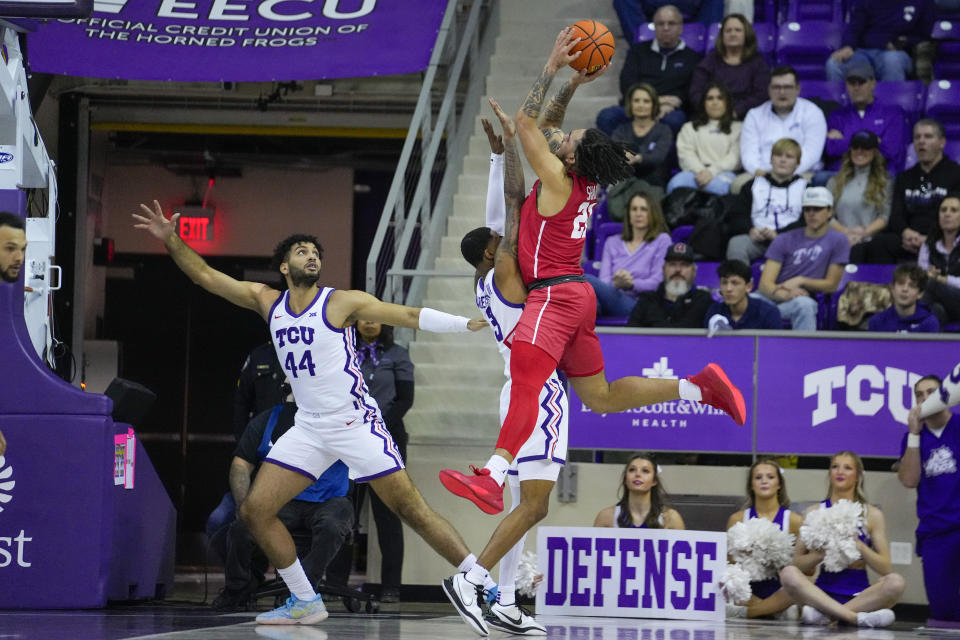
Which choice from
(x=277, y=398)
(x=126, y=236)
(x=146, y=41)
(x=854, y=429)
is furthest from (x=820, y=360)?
(x=126, y=236)

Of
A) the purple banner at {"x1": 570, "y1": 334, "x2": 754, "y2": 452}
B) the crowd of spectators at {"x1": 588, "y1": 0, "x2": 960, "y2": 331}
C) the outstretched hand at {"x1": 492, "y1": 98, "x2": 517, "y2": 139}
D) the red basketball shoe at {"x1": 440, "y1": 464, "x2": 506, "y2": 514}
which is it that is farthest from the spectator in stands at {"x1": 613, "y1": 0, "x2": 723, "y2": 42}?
the red basketball shoe at {"x1": 440, "y1": 464, "x2": 506, "y2": 514}

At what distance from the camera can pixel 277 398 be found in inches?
374

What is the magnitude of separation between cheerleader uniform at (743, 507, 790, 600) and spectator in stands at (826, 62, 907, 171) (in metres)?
4.22

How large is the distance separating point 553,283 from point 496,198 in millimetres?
640

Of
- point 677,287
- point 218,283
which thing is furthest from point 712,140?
point 218,283

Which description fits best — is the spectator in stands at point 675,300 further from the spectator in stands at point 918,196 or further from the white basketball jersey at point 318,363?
the white basketball jersey at point 318,363

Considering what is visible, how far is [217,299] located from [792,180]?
8.33m

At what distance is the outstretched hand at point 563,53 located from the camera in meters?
6.25

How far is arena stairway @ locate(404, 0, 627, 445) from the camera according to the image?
416 inches

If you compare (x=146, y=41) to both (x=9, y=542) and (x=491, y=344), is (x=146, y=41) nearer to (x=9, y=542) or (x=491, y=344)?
(x=491, y=344)

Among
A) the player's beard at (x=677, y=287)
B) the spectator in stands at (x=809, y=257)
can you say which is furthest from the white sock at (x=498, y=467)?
the spectator in stands at (x=809, y=257)

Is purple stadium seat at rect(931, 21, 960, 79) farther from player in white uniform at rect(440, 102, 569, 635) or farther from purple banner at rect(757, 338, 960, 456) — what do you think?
player in white uniform at rect(440, 102, 569, 635)

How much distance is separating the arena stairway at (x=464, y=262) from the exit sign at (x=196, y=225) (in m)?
4.99

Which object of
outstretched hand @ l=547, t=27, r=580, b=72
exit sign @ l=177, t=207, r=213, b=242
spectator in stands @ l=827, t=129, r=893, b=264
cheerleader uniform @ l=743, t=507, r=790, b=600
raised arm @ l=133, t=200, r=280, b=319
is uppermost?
exit sign @ l=177, t=207, r=213, b=242
